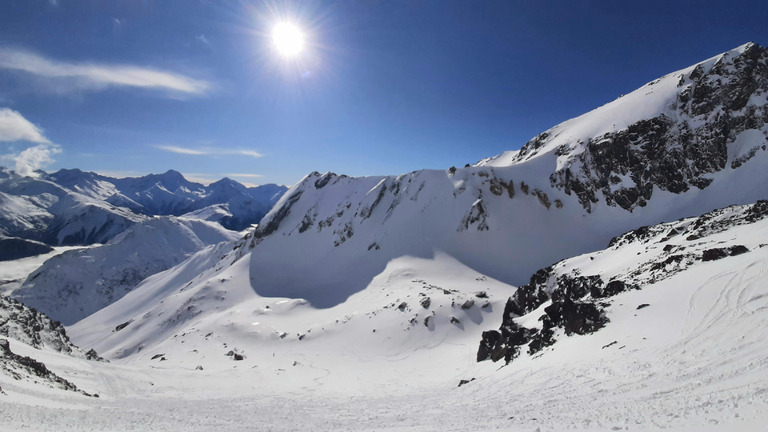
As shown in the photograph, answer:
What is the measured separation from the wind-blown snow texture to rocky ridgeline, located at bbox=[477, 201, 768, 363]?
293 millimetres

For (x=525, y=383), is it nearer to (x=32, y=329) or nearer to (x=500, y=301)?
(x=500, y=301)

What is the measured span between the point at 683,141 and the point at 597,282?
217ft

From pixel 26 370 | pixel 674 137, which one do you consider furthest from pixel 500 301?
pixel 674 137

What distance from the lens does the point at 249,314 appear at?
67438mm

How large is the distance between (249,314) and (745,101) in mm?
106660

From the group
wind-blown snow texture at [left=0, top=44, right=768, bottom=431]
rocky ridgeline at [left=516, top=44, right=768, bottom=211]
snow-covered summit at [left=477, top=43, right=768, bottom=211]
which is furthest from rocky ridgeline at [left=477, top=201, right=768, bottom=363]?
snow-covered summit at [left=477, top=43, right=768, bottom=211]

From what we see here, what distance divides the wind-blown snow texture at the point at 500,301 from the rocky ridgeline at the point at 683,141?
31 centimetres

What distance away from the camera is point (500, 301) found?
Answer: 48094 millimetres

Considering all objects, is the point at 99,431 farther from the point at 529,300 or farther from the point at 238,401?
the point at 529,300

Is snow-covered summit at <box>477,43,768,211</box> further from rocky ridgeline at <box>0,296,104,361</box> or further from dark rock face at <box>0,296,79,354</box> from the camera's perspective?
dark rock face at <box>0,296,79,354</box>

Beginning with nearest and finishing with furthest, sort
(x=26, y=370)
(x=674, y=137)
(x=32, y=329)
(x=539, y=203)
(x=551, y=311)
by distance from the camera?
(x=26, y=370) < (x=551, y=311) < (x=32, y=329) < (x=674, y=137) < (x=539, y=203)

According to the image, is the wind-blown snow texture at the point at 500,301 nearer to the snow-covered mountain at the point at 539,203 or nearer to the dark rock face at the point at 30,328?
the snow-covered mountain at the point at 539,203

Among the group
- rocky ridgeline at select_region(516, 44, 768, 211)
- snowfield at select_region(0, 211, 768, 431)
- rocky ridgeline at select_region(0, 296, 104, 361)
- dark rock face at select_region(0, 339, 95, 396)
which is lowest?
snowfield at select_region(0, 211, 768, 431)

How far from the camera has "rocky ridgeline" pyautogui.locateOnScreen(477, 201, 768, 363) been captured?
78.4 ft
